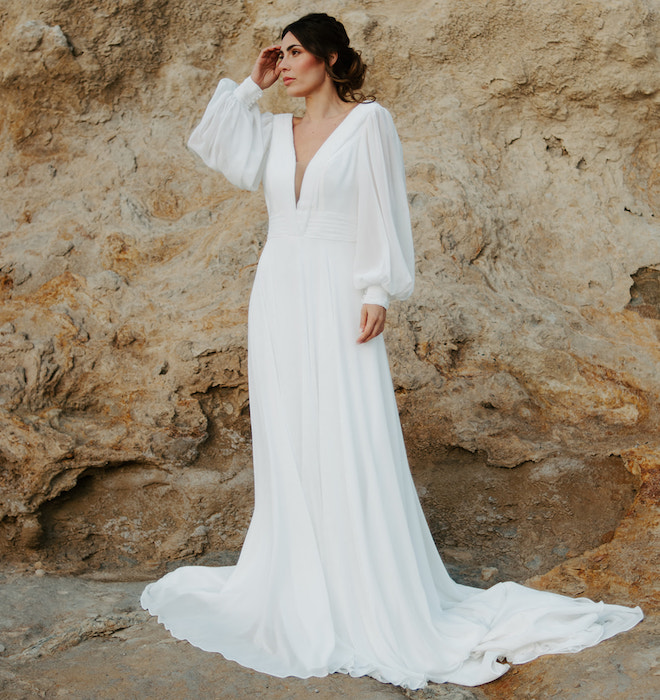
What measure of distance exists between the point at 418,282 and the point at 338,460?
2162mm

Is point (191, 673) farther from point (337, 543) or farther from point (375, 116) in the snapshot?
point (375, 116)

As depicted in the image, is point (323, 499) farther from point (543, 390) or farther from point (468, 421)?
point (543, 390)

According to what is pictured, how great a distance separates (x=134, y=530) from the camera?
5.23 metres

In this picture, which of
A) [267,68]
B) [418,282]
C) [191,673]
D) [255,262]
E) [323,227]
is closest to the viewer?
[191,673]

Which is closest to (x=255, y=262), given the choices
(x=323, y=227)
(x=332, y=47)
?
(x=323, y=227)

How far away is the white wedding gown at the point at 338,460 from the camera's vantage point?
3.60 m

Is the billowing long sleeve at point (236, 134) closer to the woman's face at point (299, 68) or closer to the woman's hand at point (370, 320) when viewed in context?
the woman's face at point (299, 68)

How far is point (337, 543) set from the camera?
146 inches

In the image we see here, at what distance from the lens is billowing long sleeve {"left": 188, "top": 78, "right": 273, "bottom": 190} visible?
155 inches

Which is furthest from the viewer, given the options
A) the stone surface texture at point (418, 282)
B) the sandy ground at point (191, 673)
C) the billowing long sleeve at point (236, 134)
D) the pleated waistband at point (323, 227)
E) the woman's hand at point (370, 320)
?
the stone surface texture at point (418, 282)

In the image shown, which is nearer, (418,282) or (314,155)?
(314,155)

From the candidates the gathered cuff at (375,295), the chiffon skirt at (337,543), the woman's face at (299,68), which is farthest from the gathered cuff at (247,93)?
the gathered cuff at (375,295)

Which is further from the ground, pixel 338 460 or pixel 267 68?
pixel 267 68

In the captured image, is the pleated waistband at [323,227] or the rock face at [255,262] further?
the rock face at [255,262]
